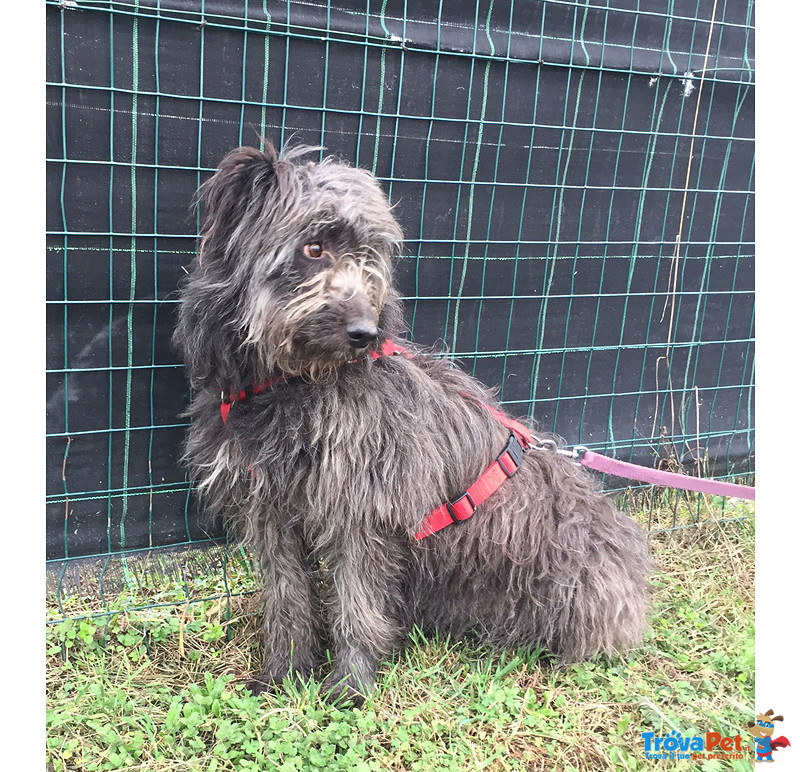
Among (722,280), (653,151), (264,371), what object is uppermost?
(653,151)

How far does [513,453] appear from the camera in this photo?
109 inches

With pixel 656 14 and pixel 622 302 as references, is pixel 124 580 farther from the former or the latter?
pixel 656 14

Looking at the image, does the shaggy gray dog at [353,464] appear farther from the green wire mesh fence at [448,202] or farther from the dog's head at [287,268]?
the green wire mesh fence at [448,202]

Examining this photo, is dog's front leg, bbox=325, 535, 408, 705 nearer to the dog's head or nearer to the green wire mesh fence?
the dog's head

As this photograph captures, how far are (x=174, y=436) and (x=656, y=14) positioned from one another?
3349 millimetres

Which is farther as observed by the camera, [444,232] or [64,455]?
[444,232]

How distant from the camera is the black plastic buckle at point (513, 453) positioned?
2.72m

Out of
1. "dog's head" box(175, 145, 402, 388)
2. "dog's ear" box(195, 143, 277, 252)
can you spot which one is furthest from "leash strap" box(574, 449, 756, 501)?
"dog's ear" box(195, 143, 277, 252)

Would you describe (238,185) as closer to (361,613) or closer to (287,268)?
(287,268)

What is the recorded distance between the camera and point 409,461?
245 centimetres

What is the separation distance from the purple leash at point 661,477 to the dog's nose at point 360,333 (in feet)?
4.15

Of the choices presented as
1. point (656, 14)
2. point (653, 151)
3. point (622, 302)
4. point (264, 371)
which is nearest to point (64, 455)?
point (264, 371)

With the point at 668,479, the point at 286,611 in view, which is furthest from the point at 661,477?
the point at 286,611
